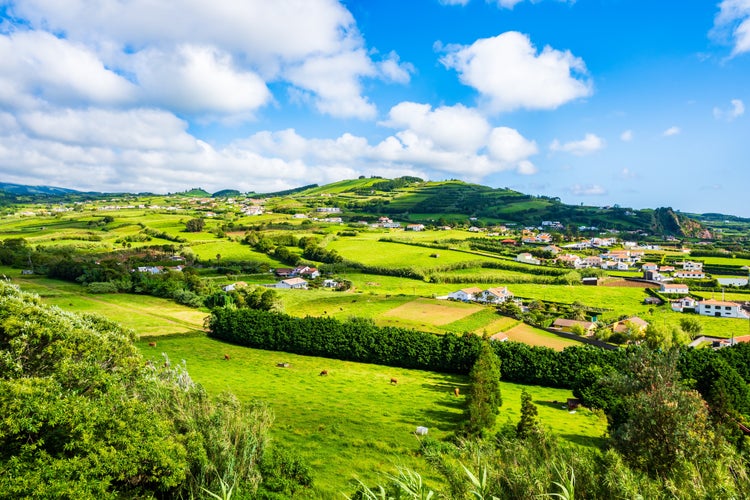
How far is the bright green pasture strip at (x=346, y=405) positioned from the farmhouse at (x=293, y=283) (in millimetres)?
33684

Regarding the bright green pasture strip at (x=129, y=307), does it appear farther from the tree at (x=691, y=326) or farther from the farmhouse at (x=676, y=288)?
the farmhouse at (x=676, y=288)

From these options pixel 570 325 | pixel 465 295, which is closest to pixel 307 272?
pixel 465 295

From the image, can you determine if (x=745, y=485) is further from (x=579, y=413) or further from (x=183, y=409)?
(x=579, y=413)

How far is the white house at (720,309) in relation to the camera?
73.2m

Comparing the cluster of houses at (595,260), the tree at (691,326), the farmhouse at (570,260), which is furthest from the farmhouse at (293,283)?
the farmhouse at (570,260)

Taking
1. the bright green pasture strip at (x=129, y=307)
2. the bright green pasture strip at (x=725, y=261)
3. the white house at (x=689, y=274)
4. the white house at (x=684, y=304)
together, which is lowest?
the bright green pasture strip at (x=129, y=307)

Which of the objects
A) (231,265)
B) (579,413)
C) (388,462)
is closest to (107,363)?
(388,462)

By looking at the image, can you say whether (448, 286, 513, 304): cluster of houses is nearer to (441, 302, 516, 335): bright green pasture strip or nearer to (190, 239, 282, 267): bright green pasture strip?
(441, 302, 516, 335): bright green pasture strip

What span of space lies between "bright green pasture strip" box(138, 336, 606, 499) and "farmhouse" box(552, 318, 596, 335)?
73.0ft

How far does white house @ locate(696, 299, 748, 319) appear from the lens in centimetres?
7325

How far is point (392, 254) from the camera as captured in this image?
11206cm

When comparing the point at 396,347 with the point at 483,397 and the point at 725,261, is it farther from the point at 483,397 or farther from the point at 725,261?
the point at 725,261

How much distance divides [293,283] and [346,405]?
187ft

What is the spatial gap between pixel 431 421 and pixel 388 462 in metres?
8.61
